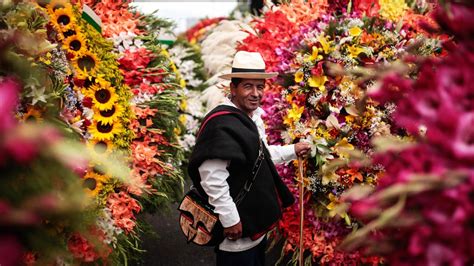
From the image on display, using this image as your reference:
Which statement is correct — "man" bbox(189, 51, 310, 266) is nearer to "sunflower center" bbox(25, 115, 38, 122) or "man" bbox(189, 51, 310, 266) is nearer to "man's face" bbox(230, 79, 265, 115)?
"man's face" bbox(230, 79, 265, 115)

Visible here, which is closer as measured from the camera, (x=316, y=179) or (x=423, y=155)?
(x=423, y=155)

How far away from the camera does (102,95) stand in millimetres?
2926

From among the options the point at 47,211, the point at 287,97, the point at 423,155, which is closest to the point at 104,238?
the point at 287,97

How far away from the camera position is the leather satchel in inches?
96.7

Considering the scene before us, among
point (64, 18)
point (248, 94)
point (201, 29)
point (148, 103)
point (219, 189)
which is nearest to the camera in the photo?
point (219, 189)

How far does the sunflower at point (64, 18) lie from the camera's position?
9.16 ft

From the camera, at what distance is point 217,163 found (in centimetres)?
232

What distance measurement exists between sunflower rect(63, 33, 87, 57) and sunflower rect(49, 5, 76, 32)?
0.19ft

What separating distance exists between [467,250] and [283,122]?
210 centimetres

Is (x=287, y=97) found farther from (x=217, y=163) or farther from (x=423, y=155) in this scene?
(x=423, y=155)

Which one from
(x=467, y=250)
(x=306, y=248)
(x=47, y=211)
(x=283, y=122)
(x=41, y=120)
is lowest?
(x=306, y=248)

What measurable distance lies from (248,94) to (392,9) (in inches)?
54.1

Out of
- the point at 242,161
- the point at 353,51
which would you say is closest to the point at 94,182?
the point at 242,161

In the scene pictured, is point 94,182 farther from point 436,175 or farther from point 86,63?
point 436,175
